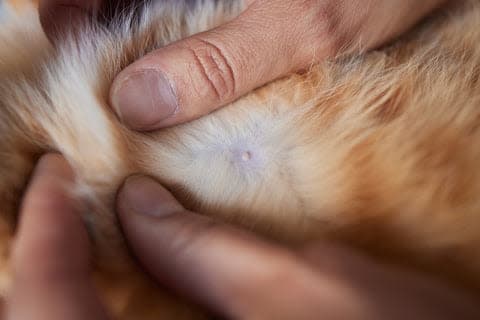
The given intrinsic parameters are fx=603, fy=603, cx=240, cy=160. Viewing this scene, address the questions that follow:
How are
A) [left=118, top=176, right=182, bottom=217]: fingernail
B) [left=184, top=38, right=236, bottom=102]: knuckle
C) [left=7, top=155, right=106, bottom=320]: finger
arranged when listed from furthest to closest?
[left=184, top=38, right=236, bottom=102]: knuckle → [left=118, top=176, right=182, bottom=217]: fingernail → [left=7, top=155, right=106, bottom=320]: finger

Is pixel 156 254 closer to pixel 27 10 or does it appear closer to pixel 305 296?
pixel 305 296

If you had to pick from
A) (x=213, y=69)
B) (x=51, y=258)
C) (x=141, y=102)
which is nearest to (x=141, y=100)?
(x=141, y=102)

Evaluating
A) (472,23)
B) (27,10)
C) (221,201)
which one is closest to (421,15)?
(472,23)

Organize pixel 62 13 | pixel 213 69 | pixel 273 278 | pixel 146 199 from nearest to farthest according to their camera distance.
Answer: pixel 273 278 < pixel 146 199 < pixel 213 69 < pixel 62 13

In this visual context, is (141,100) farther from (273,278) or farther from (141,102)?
(273,278)

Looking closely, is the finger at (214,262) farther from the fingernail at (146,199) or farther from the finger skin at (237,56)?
→ the finger skin at (237,56)

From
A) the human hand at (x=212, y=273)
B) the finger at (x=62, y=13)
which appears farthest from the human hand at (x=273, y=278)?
the finger at (x=62, y=13)


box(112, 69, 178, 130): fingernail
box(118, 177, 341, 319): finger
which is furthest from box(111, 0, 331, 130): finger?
box(118, 177, 341, 319): finger

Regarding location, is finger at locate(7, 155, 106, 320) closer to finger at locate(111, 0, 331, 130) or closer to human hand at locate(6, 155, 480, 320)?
human hand at locate(6, 155, 480, 320)
